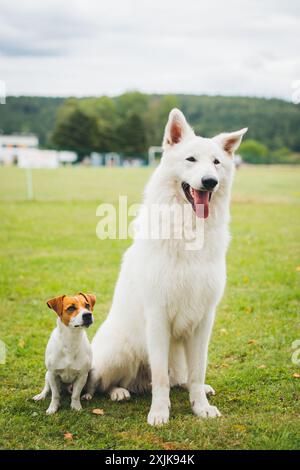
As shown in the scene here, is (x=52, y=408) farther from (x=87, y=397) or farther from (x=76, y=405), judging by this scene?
(x=87, y=397)

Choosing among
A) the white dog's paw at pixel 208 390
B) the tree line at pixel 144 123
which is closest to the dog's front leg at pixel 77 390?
the white dog's paw at pixel 208 390

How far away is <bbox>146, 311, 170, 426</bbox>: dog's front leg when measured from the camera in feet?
14.4

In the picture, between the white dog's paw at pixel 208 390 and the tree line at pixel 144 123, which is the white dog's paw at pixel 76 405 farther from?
the tree line at pixel 144 123

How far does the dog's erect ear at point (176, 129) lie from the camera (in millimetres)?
4273

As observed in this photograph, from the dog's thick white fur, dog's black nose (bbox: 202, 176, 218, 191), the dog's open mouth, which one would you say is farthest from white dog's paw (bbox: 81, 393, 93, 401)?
dog's black nose (bbox: 202, 176, 218, 191)

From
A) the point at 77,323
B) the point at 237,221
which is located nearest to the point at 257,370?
the point at 77,323

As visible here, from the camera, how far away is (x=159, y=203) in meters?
4.39

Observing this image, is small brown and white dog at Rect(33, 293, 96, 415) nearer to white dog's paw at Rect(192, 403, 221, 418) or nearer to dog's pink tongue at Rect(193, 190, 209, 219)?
white dog's paw at Rect(192, 403, 221, 418)

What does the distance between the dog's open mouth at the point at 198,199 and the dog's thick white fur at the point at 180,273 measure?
39mm

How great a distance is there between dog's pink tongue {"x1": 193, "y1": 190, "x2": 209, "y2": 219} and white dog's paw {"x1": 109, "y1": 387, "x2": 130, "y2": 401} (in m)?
1.77

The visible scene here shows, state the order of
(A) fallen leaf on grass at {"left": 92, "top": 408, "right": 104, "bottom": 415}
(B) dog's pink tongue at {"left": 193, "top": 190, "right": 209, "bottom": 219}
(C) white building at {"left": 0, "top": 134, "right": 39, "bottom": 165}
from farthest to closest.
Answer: (C) white building at {"left": 0, "top": 134, "right": 39, "bottom": 165} → (A) fallen leaf on grass at {"left": 92, "top": 408, "right": 104, "bottom": 415} → (B) dog's pink tongue at {"left": 193, "top": 190, "right": 209, "bottom": 219}

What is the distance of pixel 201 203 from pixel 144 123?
303ft
